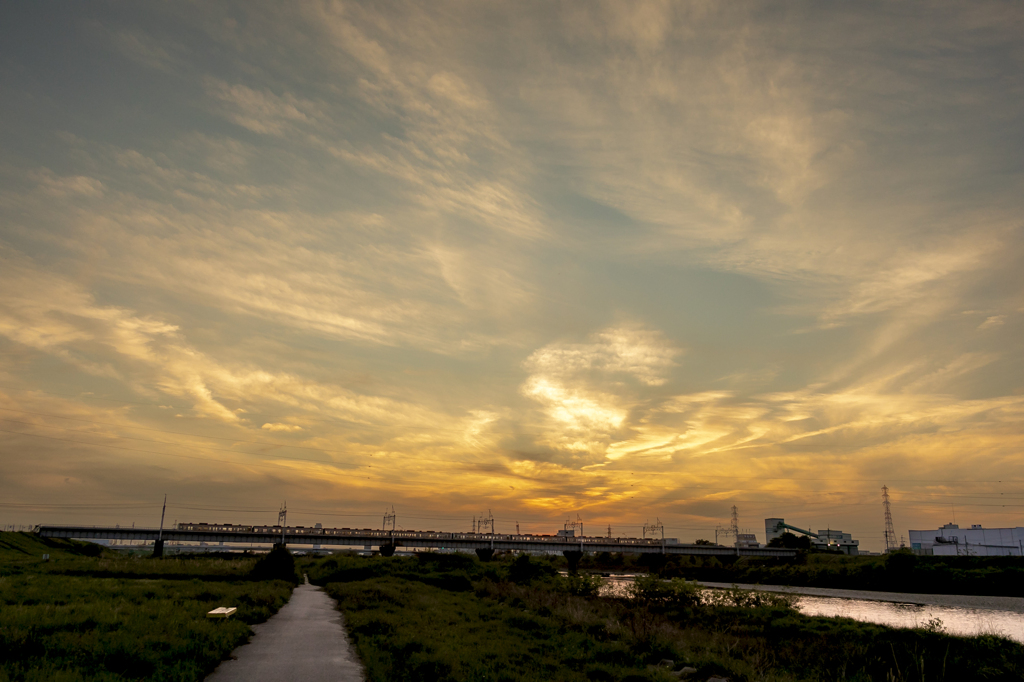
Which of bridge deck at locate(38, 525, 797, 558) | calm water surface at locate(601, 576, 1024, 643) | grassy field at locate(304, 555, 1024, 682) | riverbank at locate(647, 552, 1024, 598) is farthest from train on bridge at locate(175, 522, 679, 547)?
grassy field at locate(304, 555, 1024, 682)

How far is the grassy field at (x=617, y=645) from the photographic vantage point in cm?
2261

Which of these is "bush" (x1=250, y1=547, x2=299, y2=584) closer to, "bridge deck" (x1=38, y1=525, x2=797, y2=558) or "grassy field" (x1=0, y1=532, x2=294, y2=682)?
"grassy field" (x1=0, y1=532, x2=294, y2=682)

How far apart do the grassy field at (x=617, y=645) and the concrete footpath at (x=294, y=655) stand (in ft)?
3.07

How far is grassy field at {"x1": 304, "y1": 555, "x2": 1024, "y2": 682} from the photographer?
22.6 m

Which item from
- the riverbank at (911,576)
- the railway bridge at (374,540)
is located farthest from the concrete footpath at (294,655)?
the railway bridge at (374,540)

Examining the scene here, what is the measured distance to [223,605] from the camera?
111 feet

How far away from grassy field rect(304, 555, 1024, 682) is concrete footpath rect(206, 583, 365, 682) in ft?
3.07

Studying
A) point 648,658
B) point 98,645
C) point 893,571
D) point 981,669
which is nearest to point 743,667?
point 648,658

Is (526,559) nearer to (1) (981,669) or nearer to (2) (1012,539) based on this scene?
(1) (981,669)

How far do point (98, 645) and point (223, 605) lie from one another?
15197 mm

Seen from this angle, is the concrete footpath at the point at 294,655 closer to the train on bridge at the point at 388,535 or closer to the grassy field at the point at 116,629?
the grassy field at the point at 116,629

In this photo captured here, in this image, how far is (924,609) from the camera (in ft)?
234

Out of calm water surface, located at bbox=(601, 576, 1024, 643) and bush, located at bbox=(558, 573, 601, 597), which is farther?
bush, located at bbox=(558, 573, 601, 597)

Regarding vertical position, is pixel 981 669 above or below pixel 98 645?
below
